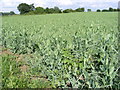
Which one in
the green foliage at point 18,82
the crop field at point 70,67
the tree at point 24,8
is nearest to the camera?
the crop field at point 70,67

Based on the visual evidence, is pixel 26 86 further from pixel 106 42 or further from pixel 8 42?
pixel 8 42

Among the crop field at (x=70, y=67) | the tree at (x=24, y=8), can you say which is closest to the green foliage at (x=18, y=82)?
the crop field at (x=70, y=67)

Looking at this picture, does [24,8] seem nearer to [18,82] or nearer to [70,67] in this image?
[18,82]

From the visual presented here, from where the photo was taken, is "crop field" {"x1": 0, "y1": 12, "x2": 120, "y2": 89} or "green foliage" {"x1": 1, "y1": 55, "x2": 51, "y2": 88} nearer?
"crop field" {"x1": 0, "y1": 12, "x2": 120, "y2": 89}

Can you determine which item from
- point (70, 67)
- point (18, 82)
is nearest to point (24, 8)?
point (18, 82)

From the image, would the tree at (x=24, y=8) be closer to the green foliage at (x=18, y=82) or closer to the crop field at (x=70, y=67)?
the crop field at (x=70, y=67)

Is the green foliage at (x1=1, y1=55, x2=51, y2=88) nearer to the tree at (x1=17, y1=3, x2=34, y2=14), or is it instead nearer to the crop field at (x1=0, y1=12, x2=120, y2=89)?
the crop field at (x1=0, y1=12, x2=120, y2=89)

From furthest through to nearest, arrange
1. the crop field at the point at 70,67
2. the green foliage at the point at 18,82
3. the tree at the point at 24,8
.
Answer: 1. the tree at the point at 24,8
2. the green foliage at the point at 18,82
3. the crop field at the point at 70,67

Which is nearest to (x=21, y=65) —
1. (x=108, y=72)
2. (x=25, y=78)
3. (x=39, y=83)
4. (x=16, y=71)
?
(x=16, y=71)

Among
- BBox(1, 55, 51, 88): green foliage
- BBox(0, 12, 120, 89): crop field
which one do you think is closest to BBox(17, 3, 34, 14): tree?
BBox(0, 12, 120, 89): crop field

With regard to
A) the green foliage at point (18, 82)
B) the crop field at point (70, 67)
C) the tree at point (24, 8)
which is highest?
the tree at point (24, 8)

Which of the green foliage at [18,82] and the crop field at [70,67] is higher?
the crop field at [70,67]

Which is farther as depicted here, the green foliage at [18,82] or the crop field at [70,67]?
the green foliage at [18,82]

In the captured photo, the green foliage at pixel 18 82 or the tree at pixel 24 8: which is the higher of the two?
the tree at pixel 24 8
